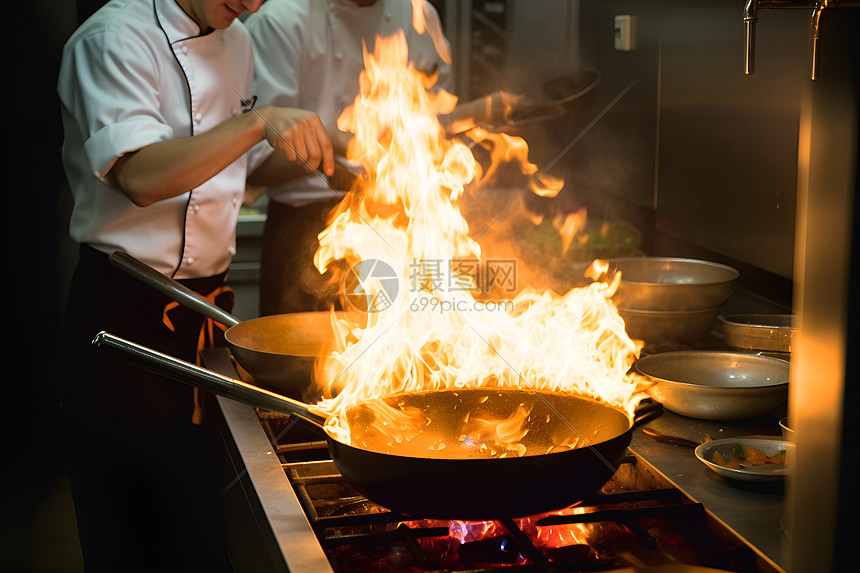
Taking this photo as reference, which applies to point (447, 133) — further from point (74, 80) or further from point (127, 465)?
point (127, 465)

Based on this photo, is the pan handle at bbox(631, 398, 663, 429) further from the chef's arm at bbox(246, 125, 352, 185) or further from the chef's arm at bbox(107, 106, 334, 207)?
the chef's arm at bbox(246, 125, 352, 185)

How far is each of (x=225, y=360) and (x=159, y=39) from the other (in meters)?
0.71

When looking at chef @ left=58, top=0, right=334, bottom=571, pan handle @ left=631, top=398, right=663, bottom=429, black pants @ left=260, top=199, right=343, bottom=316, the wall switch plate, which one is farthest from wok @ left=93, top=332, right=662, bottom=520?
the wall switch plate

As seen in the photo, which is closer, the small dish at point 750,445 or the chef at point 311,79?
the small dish at point 750,445

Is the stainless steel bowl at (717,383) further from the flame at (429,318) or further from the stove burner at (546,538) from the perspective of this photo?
the stove burner at (546,538)

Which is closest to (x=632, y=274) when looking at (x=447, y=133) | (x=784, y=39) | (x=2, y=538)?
(x=784, y=39)

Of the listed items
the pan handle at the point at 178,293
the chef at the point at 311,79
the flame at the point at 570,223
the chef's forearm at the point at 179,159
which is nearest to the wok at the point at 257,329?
the pan handle at the point at 178,293

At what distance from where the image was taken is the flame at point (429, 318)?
1.24 meters

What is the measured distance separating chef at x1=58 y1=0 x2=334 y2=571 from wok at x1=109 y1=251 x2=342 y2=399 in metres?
0.21

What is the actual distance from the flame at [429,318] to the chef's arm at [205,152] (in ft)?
0.87

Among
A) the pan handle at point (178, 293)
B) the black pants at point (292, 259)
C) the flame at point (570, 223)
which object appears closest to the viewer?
the pan handle at point (178, 293)

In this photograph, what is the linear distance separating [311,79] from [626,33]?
99cm

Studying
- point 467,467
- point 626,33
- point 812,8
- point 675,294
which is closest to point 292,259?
point 626,33

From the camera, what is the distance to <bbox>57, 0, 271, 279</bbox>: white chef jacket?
5.74ft
